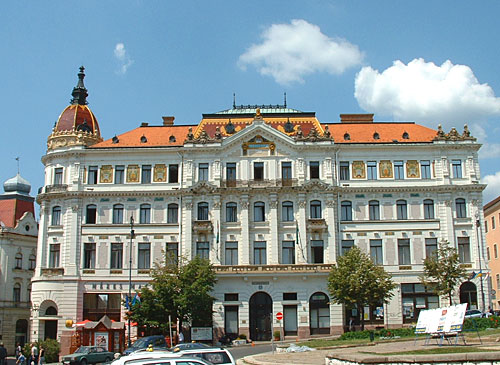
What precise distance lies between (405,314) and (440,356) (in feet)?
134

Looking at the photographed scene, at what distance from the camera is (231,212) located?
65312 mm

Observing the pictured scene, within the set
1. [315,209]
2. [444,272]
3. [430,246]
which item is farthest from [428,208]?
[315,209]

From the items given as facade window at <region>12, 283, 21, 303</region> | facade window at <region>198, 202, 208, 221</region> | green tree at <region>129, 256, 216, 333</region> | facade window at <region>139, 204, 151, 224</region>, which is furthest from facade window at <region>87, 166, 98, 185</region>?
facade window at <region>12, 283, 21, 303</region>

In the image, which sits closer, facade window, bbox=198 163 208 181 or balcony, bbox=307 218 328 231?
balcony, bbox=307 218 328 231

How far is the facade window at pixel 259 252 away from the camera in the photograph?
6412 centimetres

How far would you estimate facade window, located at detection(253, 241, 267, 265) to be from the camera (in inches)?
2525

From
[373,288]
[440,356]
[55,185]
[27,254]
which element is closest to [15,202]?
[27,254]

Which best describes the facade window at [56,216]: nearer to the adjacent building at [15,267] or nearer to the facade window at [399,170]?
the adjacent building at [15,267]

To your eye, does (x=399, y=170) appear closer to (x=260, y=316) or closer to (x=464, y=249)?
(x=464, y=249)

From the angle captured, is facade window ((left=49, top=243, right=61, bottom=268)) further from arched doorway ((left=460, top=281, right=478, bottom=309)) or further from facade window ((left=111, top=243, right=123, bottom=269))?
arched doorway ((left=460, top=281, right=478, bottom=309))

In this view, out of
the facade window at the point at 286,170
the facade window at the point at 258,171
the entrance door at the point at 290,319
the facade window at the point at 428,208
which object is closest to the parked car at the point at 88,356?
the entrance door at the point at 290,319

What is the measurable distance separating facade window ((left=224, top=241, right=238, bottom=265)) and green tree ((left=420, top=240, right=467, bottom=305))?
18.0m

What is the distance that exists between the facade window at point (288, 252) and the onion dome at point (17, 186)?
136 feet

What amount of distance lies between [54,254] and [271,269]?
22.2 meters
